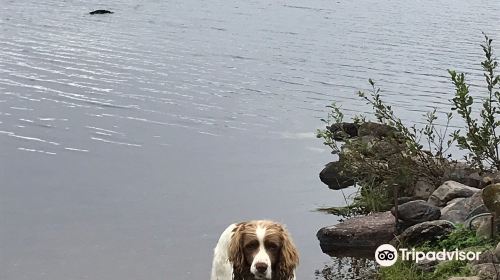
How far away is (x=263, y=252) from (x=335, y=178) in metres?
9.26

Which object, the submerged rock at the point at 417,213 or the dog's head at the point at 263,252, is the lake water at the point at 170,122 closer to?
the submerged rock at the point at 417,213

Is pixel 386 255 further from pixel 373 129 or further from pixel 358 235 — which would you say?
pixel 373 129

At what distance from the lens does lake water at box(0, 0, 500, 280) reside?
42.8 feet

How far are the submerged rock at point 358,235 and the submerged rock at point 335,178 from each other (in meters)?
3.32

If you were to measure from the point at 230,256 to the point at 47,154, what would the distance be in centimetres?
1044

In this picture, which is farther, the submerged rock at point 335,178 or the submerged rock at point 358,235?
the submerged rock at point 335,178

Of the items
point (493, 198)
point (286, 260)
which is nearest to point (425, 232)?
point (493, 198)

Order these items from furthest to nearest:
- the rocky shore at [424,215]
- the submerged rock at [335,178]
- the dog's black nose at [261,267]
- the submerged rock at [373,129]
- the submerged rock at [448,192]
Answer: the submerged rock at [335,178] → the submerged rock at [373,129] → the submerged rock at [448,192] → the rocky shore at [424,215] → the dog's black nose at [261,267]

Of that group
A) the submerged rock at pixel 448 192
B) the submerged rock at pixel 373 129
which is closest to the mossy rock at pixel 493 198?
the submerged rock at pixel 448 192

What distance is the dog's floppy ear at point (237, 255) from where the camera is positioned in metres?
7.63

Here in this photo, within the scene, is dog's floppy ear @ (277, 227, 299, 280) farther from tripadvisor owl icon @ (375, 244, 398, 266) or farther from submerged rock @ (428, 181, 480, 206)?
submerged rock @ (428, 181, 480, 206)

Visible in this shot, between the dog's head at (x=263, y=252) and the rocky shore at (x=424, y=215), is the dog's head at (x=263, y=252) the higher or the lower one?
the lower one

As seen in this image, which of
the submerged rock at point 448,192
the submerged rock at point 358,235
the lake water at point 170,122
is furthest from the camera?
the lake water at point 170,122

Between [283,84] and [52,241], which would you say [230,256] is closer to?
[52,241]
